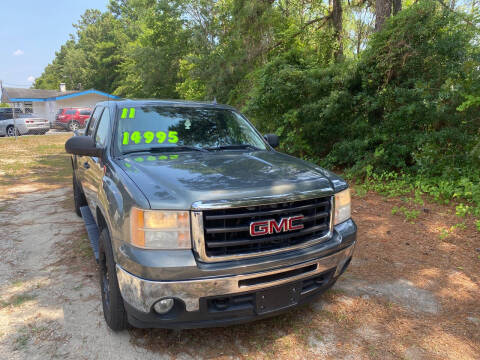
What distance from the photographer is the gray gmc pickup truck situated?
6.84 feet

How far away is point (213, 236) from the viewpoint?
7.13 feet

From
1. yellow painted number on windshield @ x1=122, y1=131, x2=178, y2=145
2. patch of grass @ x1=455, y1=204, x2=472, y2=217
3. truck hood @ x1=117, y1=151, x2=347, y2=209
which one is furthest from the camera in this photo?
patch of grass @ x1=455, y1=204, x2=472, y2=217

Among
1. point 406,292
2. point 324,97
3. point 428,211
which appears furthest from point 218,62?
point 406,292

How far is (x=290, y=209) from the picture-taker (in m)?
2.34

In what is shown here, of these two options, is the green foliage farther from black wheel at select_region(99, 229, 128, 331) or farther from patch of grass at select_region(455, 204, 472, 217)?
black wheel at select_region(99, 229, 128, 331)

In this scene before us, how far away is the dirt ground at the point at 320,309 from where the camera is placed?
2467 mm

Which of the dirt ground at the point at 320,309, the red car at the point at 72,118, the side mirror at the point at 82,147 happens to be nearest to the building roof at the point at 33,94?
the red car at the point at 72,118

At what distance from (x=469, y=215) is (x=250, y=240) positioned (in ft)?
13.9

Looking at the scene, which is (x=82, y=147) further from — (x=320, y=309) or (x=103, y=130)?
(x=320, y=309)

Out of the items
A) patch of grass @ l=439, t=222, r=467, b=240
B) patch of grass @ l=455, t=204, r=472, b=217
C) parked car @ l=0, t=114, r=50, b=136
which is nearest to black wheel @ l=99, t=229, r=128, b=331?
patch of grass @ l=439, t=222, r=467, b=240

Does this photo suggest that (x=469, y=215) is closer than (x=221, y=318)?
No

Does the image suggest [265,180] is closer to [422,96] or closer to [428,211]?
[428,211]

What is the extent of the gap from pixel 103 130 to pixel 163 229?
78.5 inches

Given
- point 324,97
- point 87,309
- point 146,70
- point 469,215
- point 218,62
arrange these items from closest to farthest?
point 87,309
point 469,215
point 324,97
point 218,62
point 146,70
